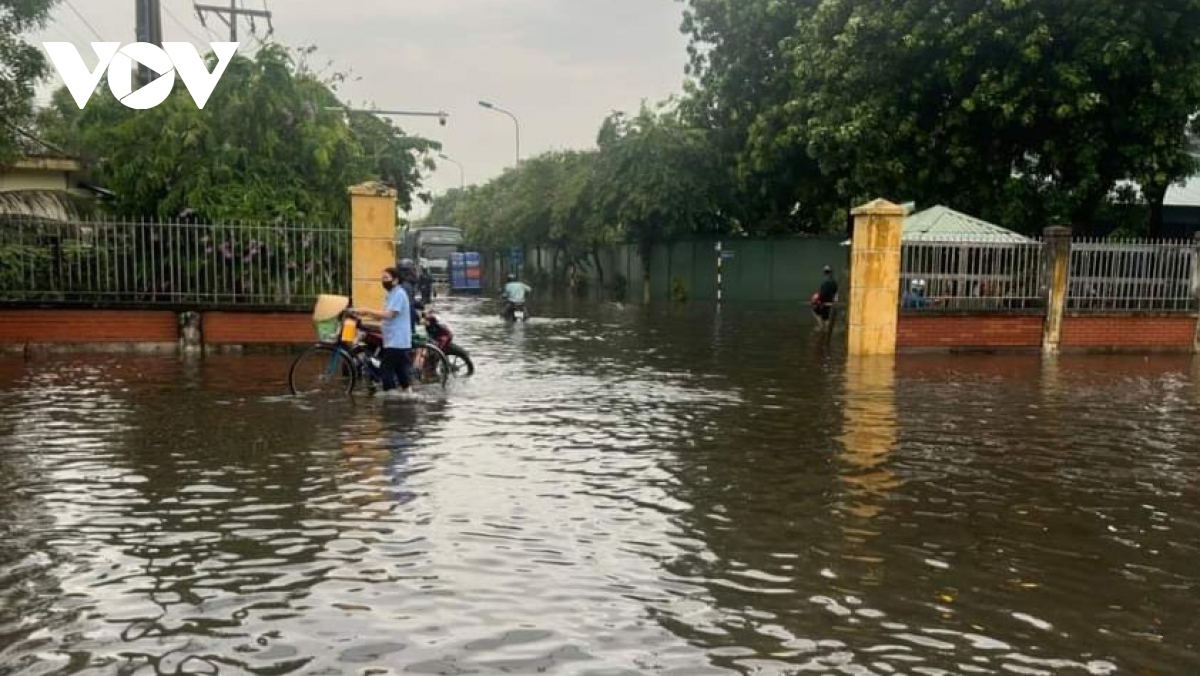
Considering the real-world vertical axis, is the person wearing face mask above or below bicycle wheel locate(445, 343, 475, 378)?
above

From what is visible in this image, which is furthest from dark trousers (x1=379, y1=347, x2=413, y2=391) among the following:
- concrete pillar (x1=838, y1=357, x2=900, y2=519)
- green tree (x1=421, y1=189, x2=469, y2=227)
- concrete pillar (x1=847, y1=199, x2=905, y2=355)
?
green tree (x1=421, y1=189, x2=469, y2=227)

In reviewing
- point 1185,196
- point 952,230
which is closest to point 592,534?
point 952,230

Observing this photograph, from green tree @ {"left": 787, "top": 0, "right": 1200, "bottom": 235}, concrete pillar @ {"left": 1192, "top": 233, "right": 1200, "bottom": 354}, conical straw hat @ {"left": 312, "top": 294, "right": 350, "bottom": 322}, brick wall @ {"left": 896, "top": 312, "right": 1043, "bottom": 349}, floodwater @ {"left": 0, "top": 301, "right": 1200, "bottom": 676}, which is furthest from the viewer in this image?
green tree @ {"left": 787, "top": 0, "right": 1200, "bottom": 235}

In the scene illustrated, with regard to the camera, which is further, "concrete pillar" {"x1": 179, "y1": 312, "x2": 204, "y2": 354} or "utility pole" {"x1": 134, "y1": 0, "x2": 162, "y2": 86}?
"utility pole" {"x1": 134, "y1": 0, "x2": 162, "y2": 86}

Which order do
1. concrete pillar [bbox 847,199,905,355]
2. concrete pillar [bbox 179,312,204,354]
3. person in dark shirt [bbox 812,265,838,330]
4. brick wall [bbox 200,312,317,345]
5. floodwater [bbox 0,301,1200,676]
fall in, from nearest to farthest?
floodwater [bbox 0,301,1200,676] → concrete pillar [bbox 179,312,204,354] → brick wall [bbox 200,312,317,345] → concrete pillar [bbox 847,199,905,355] → person in dark shirt [bbox 812,265,838,330]

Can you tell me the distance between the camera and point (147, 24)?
17.1 m

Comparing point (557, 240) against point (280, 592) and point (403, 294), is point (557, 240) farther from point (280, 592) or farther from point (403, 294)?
point (280, 592)

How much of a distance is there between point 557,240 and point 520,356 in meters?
30.0

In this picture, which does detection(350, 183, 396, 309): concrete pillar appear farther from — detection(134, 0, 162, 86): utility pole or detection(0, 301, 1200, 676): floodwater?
detection(134, 0, 162, 86): utility pole

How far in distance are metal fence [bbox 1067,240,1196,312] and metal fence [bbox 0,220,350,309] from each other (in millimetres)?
12910

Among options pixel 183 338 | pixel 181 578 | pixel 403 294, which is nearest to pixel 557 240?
pixel 183 338

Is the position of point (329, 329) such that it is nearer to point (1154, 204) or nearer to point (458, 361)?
point (458, 361)

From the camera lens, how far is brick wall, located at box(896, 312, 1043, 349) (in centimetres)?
1738

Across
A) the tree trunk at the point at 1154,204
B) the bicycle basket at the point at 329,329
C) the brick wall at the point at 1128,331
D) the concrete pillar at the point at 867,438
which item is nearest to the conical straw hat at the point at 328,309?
the bicycle basket at the point at 329,329
